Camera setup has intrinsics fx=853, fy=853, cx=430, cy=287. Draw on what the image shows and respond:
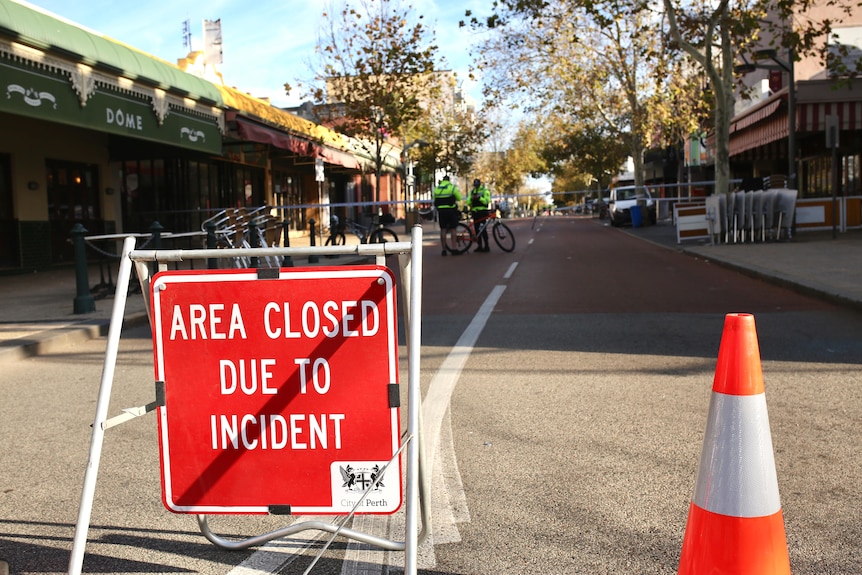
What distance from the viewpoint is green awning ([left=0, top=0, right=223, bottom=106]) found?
12938 mm

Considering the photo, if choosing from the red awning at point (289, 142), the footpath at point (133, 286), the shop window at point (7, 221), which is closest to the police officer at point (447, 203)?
the footpath at point (133, 286)

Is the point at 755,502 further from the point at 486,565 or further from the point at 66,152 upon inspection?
the point at 66,152

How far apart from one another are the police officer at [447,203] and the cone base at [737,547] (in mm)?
18067

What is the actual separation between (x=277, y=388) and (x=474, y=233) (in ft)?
62.9

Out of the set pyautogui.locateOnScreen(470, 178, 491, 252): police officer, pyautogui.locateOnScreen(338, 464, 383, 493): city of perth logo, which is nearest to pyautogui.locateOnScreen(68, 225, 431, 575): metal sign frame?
pyautogui.locateOnScreen(338, 464, 383, 493): city of perth logo

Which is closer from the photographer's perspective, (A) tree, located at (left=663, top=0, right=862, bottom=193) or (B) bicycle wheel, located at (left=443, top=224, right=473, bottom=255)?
(A) tree, located at (left=663, top=0, right=862, bottom=193)

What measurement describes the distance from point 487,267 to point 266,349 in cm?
1474

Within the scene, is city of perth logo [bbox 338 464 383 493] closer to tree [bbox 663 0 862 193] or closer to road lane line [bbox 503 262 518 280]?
road lane line [bbox 503 262 518 280]

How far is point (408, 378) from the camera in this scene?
2816mm

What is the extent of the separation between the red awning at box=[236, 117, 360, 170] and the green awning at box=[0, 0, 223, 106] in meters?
2.26

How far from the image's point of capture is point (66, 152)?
778 inches

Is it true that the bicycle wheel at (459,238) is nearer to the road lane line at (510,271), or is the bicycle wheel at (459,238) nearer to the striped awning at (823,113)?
the road lane line at (510,271)

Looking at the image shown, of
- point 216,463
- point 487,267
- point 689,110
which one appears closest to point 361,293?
point 216,463

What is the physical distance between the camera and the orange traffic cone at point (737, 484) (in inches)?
106
